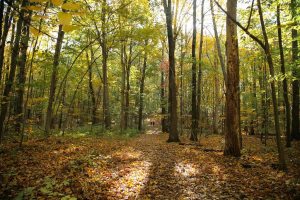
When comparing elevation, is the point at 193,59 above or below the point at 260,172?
above

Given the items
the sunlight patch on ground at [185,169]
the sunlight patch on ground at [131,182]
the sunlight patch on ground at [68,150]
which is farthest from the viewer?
the sunlight patch on ground at [68,150]

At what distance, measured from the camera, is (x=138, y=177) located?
6.48 m

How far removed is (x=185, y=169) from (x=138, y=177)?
1726mm

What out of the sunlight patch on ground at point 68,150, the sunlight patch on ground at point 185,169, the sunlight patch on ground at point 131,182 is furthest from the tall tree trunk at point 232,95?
the sunlight patch on ground at point 68,150

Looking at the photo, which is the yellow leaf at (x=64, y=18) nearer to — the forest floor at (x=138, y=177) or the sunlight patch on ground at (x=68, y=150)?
the forest floor at (x=138, y=177)

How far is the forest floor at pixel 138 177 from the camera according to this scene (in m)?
5.06

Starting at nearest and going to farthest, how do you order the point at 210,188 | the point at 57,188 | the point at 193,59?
the point at 57,188, the point at 210,188, the point at 193,59

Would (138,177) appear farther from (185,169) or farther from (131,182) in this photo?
(185,169)

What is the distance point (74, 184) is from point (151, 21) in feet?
55.9

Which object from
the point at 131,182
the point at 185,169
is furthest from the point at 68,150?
the point at 185,169

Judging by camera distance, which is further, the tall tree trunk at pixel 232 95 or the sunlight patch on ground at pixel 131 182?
the tall tree trunk at pixel 232 95

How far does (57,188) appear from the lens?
5051 millimetres

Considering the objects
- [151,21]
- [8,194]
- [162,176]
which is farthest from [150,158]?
[151,21]

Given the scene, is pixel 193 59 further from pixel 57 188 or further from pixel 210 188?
pixel 57 188
